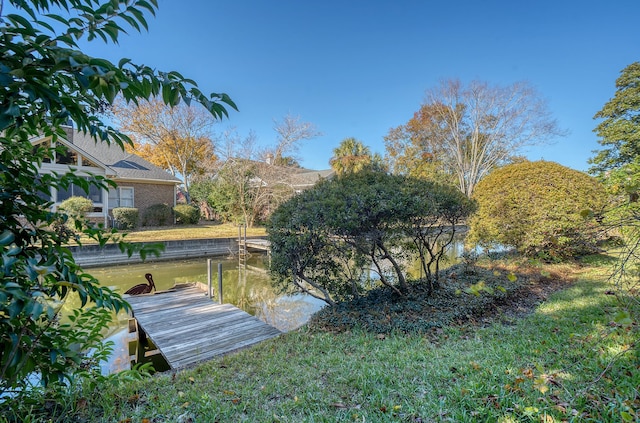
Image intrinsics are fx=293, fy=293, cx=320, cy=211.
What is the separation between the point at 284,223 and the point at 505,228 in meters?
6.33

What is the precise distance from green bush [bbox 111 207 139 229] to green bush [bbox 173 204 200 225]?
305 cm

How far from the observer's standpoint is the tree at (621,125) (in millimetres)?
13227

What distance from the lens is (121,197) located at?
17359 millimetres

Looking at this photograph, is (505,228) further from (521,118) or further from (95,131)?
(521,118)

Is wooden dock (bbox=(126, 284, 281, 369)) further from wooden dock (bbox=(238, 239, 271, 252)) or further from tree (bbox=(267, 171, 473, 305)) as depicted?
wooden dock (bbox=(238, 239, 271, 252))

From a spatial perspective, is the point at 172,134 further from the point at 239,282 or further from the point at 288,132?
the point at 239,282

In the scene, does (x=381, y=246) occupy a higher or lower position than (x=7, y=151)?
lower

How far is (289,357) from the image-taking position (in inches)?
142

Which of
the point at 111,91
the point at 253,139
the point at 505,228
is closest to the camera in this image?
the point at 111,91

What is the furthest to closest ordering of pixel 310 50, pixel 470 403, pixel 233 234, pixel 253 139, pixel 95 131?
pixel 253 139
pixel 233 234
pixel 310 50
pixel 470 403
pixel 95 131

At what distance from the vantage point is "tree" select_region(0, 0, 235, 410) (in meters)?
0.86

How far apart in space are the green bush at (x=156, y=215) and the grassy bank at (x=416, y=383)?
654 inches

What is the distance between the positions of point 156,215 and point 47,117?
18783mm

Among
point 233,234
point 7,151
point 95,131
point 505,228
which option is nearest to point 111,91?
point 95,131
